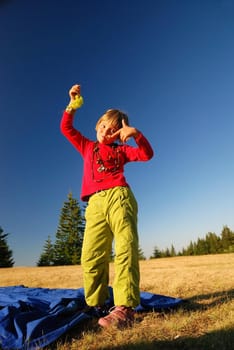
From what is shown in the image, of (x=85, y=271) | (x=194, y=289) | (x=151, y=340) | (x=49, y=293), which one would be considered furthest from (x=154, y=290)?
(x=151, y=340)

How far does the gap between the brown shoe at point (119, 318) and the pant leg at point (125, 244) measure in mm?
67

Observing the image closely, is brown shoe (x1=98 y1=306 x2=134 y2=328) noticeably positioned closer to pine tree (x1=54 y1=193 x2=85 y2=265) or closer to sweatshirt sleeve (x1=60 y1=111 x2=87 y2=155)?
sweatshirt sleeve (x1=60 y1=111 x2=87 y2=155)

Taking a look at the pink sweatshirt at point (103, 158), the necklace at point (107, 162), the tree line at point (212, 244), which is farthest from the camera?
the tree line at point (212, 244)

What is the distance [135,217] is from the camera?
3.30m

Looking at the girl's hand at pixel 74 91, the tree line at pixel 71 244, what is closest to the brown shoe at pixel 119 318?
the girl's hand at pixel 74 91

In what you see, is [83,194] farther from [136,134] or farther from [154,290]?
[154,290]

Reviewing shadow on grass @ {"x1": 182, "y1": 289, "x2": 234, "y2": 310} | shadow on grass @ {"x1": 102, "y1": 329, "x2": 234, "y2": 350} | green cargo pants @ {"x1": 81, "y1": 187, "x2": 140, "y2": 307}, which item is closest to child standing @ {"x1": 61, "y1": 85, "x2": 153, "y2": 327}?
green cargo pants @ {"x1": 81, "y1": 187, "x2": 140, "y2": 307}

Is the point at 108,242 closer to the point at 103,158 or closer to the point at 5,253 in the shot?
the point at 103,158

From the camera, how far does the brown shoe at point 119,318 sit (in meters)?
2.72

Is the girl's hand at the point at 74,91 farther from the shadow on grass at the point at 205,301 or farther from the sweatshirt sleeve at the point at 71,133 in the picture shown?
the shadow on grass at the point at 205,301

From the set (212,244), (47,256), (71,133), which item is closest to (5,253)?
(47,256)

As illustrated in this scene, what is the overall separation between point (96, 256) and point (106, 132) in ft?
4.77

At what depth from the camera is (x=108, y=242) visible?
3.36 meters

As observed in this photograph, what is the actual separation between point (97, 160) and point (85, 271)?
4.13 ft
